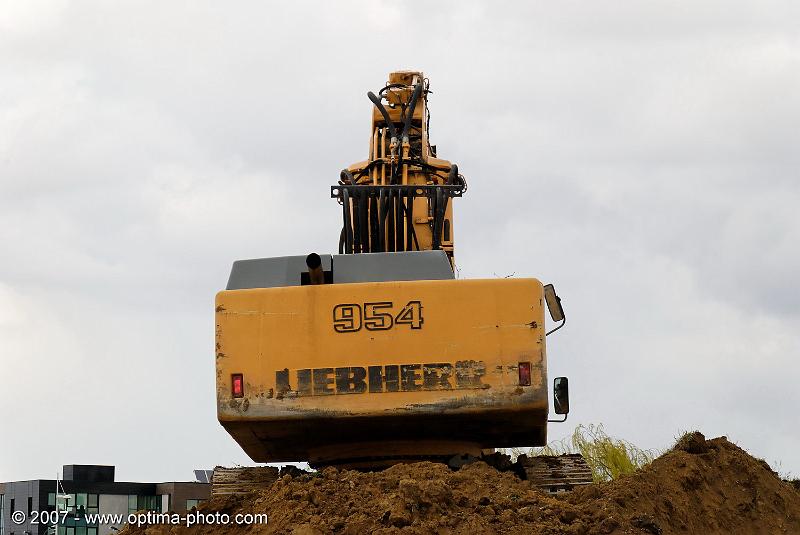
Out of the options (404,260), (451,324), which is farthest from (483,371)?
(404,260)

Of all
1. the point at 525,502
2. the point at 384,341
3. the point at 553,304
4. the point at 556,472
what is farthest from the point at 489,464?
the point at 525,502

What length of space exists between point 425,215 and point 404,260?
96.6 inches

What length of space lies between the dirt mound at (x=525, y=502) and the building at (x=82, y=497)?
661 inches

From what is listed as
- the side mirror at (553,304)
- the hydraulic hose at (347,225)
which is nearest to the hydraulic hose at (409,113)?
the hydraulic hose at (347,225)

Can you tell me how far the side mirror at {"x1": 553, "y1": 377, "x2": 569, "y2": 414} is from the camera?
34.8 ft

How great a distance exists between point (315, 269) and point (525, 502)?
8.62 ft

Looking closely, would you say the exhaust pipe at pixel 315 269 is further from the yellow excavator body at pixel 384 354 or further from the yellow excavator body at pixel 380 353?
the yellow excavator body at pixel 384 354

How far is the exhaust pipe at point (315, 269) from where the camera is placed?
399 inches

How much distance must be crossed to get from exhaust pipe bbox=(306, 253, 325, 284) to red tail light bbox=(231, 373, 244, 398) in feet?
3.15

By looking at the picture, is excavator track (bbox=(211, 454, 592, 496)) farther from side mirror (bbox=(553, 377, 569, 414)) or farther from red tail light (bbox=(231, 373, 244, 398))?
red tail light (bbox=(231, 373, 244, 398))

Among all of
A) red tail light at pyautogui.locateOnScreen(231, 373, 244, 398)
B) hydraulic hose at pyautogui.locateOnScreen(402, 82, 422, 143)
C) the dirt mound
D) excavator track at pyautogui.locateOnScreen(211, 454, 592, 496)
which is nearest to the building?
hydraulic hose at pyautogui.locateOnScreen(402, 82, 422, 143)

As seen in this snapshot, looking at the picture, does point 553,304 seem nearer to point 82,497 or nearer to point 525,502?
point 525,502

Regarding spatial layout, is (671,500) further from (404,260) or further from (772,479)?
(404,260)

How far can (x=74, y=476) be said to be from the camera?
1113 inches
